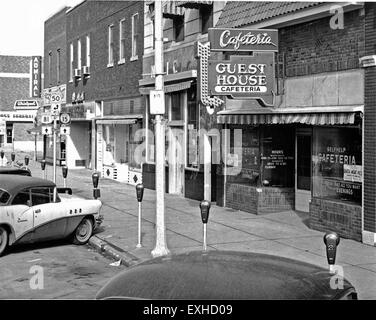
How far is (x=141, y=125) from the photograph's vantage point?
23.1m

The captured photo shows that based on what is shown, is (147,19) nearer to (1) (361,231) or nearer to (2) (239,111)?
(2) (239,111)

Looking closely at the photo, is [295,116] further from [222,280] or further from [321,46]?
[222,280]

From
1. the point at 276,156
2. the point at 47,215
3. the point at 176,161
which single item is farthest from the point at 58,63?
the point at 47,215

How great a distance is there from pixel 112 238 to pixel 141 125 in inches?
441

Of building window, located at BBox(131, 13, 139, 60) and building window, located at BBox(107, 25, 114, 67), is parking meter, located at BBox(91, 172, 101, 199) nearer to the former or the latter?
building window, located at BBox(131, 13, 139, 60)

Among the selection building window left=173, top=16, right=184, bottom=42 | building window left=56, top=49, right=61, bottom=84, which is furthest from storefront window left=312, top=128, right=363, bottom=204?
building window left=56, top=49, right=61, bottom=84

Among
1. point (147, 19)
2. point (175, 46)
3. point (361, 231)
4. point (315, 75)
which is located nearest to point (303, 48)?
point (315, 75)

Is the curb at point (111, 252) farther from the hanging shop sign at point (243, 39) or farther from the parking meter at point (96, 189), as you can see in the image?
the hanging shop sign at point (243, 39)

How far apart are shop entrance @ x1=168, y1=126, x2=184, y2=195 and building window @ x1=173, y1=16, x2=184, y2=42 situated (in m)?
2.99

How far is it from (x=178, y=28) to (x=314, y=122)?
349 inches

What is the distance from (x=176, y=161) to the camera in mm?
20156

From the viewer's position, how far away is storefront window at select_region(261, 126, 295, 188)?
49.8 feet

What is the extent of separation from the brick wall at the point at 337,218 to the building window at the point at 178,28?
29.2 ft
